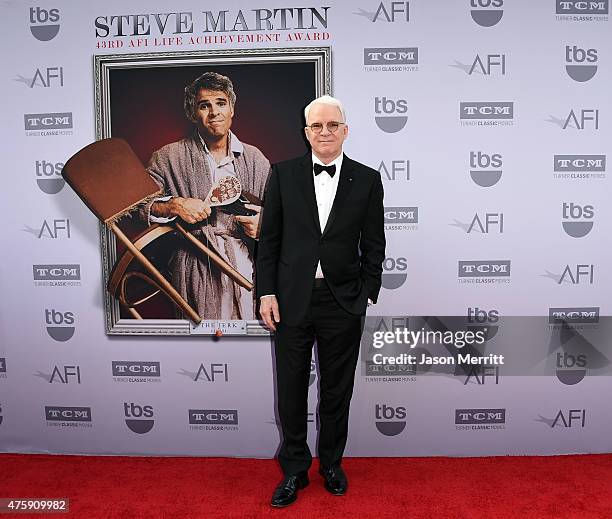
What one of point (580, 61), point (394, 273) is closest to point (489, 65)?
point (580, 61)

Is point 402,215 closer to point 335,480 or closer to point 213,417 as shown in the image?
point 335,480

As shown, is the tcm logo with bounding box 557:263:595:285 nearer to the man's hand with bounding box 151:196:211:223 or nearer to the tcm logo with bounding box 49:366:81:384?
the man's hand with bounding box 151:196:211:223

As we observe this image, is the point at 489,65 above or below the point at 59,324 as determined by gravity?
above

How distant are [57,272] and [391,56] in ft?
7.13

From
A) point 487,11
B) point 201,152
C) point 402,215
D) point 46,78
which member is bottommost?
point 402,215

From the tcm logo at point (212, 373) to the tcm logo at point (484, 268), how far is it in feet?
4.65

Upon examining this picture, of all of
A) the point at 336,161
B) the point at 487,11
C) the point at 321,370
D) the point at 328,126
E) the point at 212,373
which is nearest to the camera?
the point at 328,126

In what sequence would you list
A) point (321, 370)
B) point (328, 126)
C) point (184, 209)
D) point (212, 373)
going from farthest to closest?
point (212, 373)
point (184, 209)
point (321, 370)
point (328, 126)

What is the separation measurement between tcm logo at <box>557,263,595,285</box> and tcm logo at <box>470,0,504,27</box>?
4.46ft

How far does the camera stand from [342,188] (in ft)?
6.97

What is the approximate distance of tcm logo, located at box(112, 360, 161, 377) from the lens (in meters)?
2.69

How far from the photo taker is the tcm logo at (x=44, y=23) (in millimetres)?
2553

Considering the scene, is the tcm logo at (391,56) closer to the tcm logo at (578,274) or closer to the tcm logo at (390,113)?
the tcm logo at (390,113)

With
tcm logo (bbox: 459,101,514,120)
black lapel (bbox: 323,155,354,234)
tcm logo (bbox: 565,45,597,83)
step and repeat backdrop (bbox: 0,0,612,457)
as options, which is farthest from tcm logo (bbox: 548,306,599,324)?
black lapel (bbox: 323,155,354,234)
